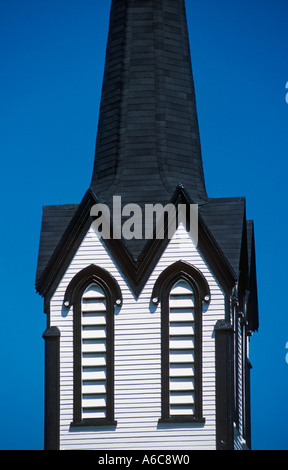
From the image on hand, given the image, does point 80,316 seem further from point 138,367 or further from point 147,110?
point 147,110

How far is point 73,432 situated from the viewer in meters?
56.9

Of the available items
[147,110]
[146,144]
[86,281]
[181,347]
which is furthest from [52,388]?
[147,110]

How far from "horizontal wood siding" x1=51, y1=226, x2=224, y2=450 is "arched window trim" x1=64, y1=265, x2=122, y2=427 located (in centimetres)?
13

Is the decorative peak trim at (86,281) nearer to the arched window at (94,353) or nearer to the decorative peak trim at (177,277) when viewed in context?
the arched window at (94,353)

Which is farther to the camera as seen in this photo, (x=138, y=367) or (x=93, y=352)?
(x=93, y=352)

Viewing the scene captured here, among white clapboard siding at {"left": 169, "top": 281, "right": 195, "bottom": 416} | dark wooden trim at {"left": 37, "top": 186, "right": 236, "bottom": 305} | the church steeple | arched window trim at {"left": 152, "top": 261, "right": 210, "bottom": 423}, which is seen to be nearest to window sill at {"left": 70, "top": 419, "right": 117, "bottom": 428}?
arched window trim at {"left": 152, "top": 261, "right": 210, "bottom": 423}

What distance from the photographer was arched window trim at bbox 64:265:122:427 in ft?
187

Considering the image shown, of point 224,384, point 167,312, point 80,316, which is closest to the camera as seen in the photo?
point 224,384

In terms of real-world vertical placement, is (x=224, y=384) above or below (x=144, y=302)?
below

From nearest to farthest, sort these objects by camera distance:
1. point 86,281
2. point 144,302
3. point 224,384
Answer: point 224,384, point 144,302, point 86,281

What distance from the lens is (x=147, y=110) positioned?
198 feet

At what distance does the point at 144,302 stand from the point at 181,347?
1.65 metres

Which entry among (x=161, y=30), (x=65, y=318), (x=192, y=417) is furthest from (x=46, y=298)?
(x=161, y=30)

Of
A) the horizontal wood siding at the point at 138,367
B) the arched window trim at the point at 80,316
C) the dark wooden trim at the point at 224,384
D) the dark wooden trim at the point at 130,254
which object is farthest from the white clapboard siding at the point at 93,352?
the dark wooden trim at the point at 224,384
